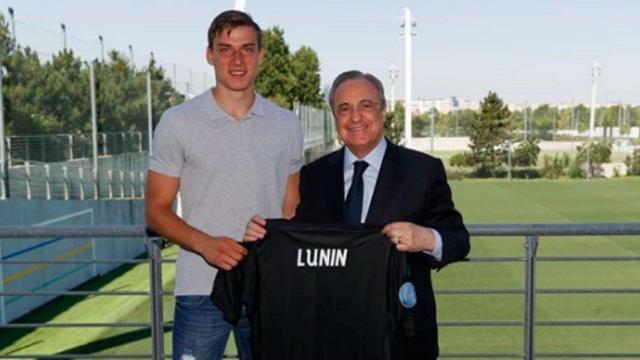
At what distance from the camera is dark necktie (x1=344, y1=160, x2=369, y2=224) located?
7.10ft

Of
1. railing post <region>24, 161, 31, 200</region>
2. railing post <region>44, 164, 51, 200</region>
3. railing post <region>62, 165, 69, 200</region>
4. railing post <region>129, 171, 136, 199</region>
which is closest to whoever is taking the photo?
railing post <region>24, 161, 31, 200</region>

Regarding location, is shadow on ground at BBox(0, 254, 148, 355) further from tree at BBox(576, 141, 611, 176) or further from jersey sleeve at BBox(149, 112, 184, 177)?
tree at BBox(576, 141, 611, 176)

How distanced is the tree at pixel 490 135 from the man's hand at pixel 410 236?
4663cm

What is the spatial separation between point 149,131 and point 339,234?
16742 millimetres

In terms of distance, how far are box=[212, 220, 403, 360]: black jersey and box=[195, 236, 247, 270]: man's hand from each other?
0.05 m

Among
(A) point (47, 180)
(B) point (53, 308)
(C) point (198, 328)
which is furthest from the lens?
(A) point (47, 180)

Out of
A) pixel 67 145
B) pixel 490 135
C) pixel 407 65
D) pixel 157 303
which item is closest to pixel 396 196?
pixel 157 303

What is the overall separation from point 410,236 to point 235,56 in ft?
2.55

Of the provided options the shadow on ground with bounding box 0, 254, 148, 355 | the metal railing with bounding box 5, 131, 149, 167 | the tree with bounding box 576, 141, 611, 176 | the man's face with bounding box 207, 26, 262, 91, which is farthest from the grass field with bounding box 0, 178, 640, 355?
the tree with bounding box 576, 141, 611, 176

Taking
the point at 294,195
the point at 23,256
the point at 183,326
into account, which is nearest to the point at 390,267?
the point at 294,195

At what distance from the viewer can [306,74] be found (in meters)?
51.2

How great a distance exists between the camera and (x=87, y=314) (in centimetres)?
1183

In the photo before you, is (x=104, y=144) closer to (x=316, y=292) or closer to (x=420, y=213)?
(x=316, y=292)

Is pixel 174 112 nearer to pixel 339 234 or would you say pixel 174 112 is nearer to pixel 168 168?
pixel 168 168
